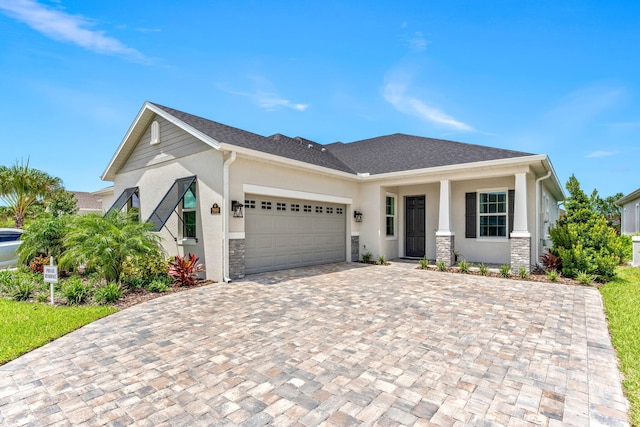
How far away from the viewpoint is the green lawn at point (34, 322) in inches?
168

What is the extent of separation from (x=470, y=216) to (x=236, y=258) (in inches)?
357

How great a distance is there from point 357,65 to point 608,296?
10002 mm

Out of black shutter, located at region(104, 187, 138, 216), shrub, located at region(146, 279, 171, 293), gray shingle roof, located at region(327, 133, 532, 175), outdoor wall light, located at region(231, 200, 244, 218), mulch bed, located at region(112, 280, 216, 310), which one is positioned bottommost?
mulch bed, located at region(112, 280, 216, 310)

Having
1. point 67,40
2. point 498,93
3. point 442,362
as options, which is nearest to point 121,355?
point 442,362

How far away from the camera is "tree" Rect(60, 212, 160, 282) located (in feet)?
24.0

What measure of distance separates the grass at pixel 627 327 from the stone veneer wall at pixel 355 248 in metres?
7.58

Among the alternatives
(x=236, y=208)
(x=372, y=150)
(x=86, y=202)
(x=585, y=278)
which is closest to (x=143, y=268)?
(x=236, y=208)

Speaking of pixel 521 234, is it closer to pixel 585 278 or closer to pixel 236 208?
Result: pixel 585 278

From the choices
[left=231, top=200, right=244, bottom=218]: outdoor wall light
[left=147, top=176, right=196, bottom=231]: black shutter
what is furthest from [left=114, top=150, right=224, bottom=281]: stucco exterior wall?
[left=231, top=200, right=244, bottom=218]: outdoor wall light

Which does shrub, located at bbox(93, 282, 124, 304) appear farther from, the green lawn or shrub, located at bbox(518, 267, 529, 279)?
shrub, located at bbox(518, 267, 529, 279)

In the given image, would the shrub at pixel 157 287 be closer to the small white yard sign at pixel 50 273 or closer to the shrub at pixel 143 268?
the shrub at pixel 143 268

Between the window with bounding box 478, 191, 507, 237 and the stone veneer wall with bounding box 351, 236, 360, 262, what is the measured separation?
4.82 m

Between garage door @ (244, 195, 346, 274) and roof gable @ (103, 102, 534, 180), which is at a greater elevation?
roof gable @ (103, 102, 534, 180)

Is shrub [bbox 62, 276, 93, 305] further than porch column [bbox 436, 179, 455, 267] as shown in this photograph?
No
